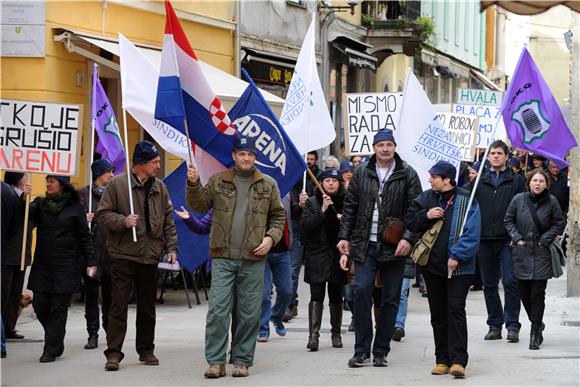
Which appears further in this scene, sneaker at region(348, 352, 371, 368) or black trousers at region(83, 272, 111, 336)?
black trousers at region(83, 272, 111, 336)

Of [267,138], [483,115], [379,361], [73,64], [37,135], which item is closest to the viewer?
[379,361]

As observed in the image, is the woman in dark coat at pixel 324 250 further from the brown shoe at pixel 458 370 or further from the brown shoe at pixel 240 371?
the brown shoe at pixel 458 370

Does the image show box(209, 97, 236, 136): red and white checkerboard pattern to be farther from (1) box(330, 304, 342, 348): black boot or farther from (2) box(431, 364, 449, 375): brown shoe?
(2) box(431, 364, 449, 375): brown shoe

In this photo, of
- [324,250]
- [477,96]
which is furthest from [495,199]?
[477,96]

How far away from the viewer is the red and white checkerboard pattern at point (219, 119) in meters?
10.7

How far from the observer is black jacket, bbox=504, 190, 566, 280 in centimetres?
1189

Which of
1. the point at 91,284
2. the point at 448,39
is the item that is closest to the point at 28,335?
the point at 91,284

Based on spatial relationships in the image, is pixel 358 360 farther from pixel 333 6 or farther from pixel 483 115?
pixel 333 6

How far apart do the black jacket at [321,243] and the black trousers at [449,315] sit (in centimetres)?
148

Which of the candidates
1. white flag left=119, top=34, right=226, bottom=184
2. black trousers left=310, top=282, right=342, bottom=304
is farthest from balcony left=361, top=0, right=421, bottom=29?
black trousers left=310, top=282, right=342, bottom=304

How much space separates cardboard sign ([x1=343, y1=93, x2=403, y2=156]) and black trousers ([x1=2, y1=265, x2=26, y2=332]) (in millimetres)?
5255

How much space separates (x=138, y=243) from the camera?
10.6 m

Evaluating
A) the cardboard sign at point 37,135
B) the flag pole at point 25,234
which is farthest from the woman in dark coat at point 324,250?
the flag pole at point 25,234

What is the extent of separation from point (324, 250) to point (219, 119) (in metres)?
1.83
